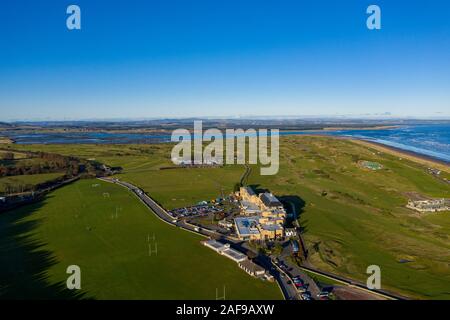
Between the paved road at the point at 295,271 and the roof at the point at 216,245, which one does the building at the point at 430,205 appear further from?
the roof at the point at 216,245

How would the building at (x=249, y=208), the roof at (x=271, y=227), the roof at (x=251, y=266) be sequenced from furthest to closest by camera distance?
the building at (x=249, y=208) < the roof at (x=271, y=227) < the roof at (x=251, y=266)

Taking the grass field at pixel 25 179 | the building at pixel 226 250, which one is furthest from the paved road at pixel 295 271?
the grass field at pixel 25 179

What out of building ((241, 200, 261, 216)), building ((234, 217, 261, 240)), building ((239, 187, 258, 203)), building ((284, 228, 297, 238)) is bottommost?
building ((284, 228, 297, 238))

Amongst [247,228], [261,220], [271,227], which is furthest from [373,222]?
[247,228]

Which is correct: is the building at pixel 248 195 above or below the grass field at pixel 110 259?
above

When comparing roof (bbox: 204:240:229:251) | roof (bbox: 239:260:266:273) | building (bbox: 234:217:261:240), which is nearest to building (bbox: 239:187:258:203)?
building (bbox: 234:217:261:240)

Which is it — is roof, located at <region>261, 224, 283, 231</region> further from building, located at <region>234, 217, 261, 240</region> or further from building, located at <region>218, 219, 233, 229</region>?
building, located at <region>218, 219, 233, 229</region>

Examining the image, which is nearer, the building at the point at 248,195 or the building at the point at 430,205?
the building at the point at 430,205

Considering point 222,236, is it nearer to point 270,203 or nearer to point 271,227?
point 271,227
